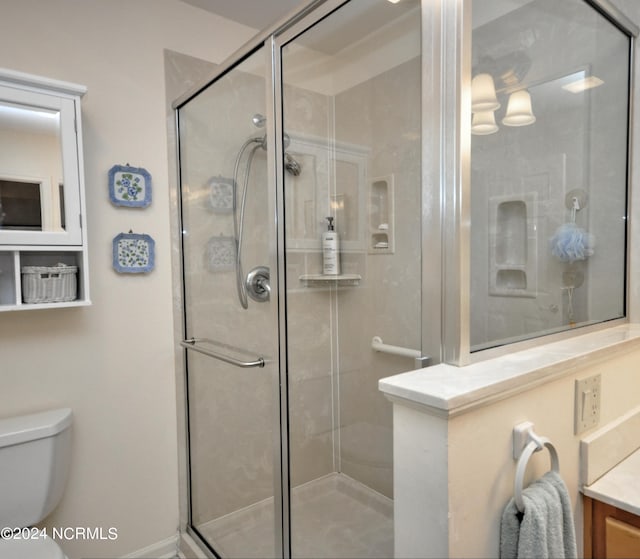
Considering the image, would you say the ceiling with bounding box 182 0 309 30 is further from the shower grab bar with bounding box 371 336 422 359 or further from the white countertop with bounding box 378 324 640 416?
the white countertop with bounding box 378 324 640 416

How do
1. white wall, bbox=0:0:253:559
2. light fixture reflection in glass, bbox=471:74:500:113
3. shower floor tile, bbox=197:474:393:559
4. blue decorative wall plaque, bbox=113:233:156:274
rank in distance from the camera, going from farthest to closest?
1. blue decorative wall plaque, bbox=113:233:156:274
2. white wall, bbox=0:0:253:559
3. shower floor tile, bbox=197:474:393:559
4. light fixture reflection in glass, bbox=471:74:500:113

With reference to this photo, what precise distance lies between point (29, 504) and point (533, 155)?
1938mm

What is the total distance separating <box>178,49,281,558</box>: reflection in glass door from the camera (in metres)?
1.48

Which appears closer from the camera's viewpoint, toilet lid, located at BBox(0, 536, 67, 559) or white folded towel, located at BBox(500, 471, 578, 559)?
white folded towel, located at BBox(500, 471, 578, 559)

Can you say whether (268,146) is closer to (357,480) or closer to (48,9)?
(48,9)

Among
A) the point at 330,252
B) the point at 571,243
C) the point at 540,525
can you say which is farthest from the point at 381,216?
A: the point at 540,525

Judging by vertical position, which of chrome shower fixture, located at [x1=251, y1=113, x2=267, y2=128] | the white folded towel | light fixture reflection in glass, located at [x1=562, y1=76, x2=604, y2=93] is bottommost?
the white folded towel

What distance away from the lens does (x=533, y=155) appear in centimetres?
121

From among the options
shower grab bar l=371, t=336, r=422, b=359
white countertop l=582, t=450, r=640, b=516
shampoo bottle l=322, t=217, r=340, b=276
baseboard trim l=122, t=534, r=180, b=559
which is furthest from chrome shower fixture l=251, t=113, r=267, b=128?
baseboard trim l=122, t=534, r=180, b=559

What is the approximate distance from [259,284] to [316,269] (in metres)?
0.22

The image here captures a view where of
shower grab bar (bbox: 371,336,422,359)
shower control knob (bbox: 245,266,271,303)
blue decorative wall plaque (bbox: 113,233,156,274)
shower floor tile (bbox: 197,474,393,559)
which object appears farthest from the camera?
blue decorative wall plaque (bbox: 113,233,156,274)

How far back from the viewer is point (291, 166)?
1410 millimetres

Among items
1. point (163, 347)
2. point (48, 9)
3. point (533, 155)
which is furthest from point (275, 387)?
point (48, 9)

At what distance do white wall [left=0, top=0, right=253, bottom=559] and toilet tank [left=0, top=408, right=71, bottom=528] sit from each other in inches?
6.5
